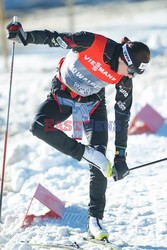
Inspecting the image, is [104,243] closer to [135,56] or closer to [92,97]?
[92,97]

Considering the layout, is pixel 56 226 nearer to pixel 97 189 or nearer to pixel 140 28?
pixel 97 189

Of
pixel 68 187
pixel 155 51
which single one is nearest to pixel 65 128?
pixel 68 187

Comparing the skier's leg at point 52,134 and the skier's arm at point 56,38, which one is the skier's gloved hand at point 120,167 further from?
the skier's arm at point 56,38

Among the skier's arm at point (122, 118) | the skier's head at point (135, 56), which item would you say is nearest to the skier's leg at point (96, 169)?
the skier's arm at point (122, 118)

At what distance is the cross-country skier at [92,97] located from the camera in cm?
441

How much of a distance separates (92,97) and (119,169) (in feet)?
2.12

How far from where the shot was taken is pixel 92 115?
4777mm

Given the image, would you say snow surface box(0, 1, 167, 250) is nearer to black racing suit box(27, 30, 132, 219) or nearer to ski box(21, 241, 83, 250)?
ski box(21, 241, 83, 250)

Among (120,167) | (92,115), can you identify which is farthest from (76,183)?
(120,167)

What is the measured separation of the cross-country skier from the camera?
173 inches

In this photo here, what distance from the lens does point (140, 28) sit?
16.3 meters

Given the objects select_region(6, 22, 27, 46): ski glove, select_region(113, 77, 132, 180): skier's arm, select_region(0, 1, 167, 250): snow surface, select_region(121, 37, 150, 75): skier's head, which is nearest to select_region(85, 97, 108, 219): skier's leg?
select_region(113, 77, 132, 180): skier's arm

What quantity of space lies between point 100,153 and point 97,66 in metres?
0.69

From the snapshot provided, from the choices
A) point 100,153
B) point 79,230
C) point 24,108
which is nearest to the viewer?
point 100,153
